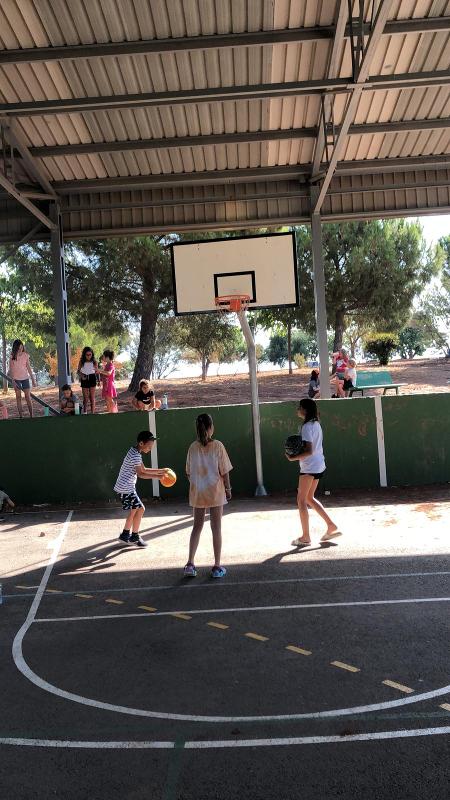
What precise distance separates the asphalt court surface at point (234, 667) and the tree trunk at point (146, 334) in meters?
16.8

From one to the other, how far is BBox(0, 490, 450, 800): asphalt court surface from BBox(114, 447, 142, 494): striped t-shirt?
0.86 m

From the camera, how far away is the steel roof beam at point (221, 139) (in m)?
16.0

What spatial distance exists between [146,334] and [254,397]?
13.7 metres

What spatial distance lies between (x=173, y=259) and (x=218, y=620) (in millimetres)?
9677

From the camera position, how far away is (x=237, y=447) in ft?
46.1

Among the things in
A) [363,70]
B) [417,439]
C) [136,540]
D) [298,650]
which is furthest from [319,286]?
[298,650]

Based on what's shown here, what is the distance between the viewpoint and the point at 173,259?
49.2 feet

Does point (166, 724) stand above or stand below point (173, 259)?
below

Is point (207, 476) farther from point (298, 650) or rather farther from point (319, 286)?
point (319, 286)

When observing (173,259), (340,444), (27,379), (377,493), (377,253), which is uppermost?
(377,253)

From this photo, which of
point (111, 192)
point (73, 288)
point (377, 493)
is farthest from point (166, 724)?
point (73, 288)

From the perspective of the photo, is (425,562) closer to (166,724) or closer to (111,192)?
(166,724)

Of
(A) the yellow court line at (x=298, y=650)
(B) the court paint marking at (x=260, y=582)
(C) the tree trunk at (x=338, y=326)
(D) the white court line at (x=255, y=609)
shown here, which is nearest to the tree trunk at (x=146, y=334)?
(C) the tree trunk at (x=338, y=326)

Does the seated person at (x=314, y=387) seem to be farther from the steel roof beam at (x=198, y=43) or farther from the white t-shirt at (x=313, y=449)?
the white t-shirt at (x=313, y=449)
